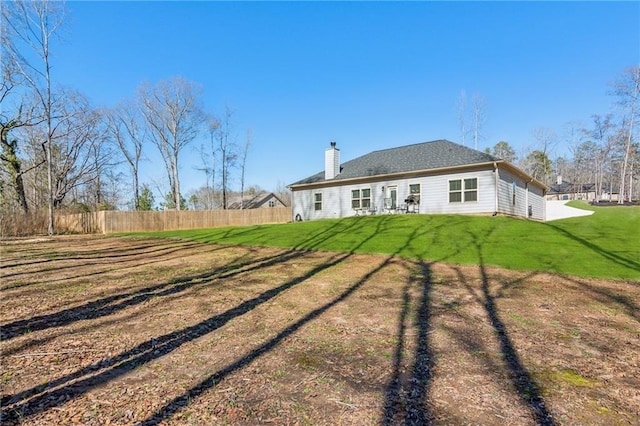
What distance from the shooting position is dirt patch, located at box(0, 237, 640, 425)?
211 cm

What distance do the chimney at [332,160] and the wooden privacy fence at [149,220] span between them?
10003mm

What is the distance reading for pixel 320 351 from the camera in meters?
3.06

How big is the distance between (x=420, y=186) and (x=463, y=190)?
2.28 m

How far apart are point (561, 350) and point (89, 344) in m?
4.72

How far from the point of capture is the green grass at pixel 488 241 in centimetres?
709

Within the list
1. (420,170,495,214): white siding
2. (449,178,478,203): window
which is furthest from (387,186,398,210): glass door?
(449,178,478,203): window

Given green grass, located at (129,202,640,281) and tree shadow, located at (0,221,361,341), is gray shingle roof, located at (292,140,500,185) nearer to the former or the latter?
green grass, located at (129,202,640,281)

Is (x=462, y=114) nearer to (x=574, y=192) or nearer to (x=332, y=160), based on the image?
(x=332, y=160)

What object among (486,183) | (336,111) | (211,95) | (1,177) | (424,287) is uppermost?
(211,95)

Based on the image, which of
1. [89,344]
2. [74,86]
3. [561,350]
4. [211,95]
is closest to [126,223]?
[74,86]

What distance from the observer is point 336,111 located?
84.0 ft

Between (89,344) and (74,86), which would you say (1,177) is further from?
(89,344)

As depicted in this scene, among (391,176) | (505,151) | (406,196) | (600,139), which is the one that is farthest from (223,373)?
(505,151)

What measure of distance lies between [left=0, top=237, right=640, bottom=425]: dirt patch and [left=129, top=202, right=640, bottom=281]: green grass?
131 cm
